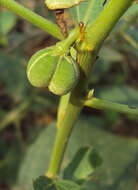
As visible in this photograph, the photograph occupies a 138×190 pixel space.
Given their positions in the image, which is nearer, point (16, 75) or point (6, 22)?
point (6, 22)

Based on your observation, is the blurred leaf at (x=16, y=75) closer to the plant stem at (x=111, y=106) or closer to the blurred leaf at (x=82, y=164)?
the blurred leaf at (x=82, y=164)

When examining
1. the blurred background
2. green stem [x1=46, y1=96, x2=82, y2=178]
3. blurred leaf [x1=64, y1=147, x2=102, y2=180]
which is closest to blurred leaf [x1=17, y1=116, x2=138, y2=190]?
the blurred background

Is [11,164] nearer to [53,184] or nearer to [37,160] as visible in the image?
[37,160]

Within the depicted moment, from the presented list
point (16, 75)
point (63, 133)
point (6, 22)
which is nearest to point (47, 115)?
point (16, 75)

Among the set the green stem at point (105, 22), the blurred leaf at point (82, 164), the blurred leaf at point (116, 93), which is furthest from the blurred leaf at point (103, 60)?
the green stem at point (105, 22)

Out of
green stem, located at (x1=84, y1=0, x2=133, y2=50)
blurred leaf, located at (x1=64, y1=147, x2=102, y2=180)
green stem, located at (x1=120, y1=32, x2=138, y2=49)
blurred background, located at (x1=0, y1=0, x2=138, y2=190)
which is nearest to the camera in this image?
green stem, located at (x1=84, y1=0, x2=133, y2=50)

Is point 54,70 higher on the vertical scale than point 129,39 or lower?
higher

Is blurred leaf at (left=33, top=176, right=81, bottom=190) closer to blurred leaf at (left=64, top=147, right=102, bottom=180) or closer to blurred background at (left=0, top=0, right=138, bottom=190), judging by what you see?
blurred leaf at (left=64, top=147, right=102, bottom=180)
